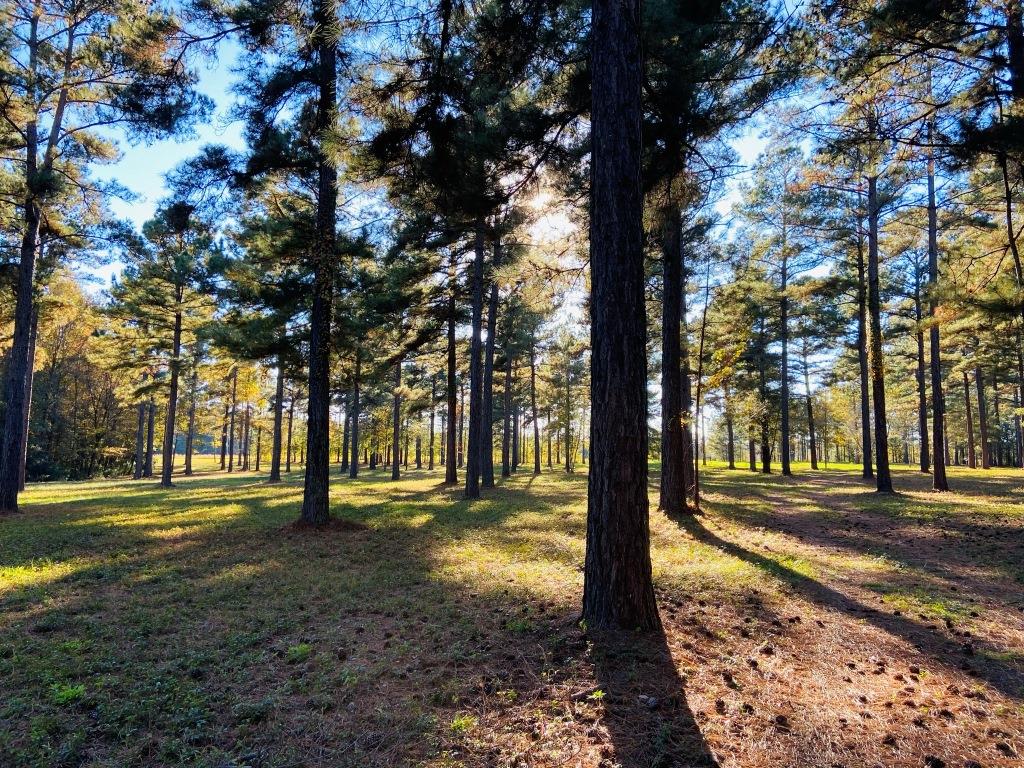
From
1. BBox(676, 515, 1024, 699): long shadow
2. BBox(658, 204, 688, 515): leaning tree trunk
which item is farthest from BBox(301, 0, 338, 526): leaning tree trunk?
BBox(676, 515, 1024, 699): long shadow

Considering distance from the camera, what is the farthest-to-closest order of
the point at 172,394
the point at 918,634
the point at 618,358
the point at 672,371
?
1. the point at 172,394
2. the point at 672,371
3. the point at 918,634
4. the point at 618,358

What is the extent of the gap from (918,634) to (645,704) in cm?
298

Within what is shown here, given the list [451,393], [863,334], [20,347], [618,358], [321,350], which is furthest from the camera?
[863,334]

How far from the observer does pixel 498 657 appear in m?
3.82

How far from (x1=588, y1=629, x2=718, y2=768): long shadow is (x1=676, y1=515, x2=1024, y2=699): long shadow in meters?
2.18

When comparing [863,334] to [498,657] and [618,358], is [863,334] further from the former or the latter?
[498,657]

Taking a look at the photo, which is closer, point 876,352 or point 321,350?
point 321,350

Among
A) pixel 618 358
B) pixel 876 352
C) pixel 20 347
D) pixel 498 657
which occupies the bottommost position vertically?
pixel 498 657

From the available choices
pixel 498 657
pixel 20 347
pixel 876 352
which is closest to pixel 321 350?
pixel 498 657

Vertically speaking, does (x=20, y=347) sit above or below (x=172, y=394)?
above

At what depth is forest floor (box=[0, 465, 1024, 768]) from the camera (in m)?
2.68

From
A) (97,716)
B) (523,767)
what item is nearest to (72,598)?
(97,716)

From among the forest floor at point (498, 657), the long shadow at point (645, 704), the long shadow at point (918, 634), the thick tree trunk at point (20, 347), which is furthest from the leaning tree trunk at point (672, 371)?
the thick tree trunk at point (20, 347)

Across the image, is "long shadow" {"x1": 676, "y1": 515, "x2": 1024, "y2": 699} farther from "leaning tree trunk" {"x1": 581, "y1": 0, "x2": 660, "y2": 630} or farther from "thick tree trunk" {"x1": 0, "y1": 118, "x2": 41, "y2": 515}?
"thick tree trunk" {"x1": 0, "y1": 118, "x2": 41, "y2": 515}
